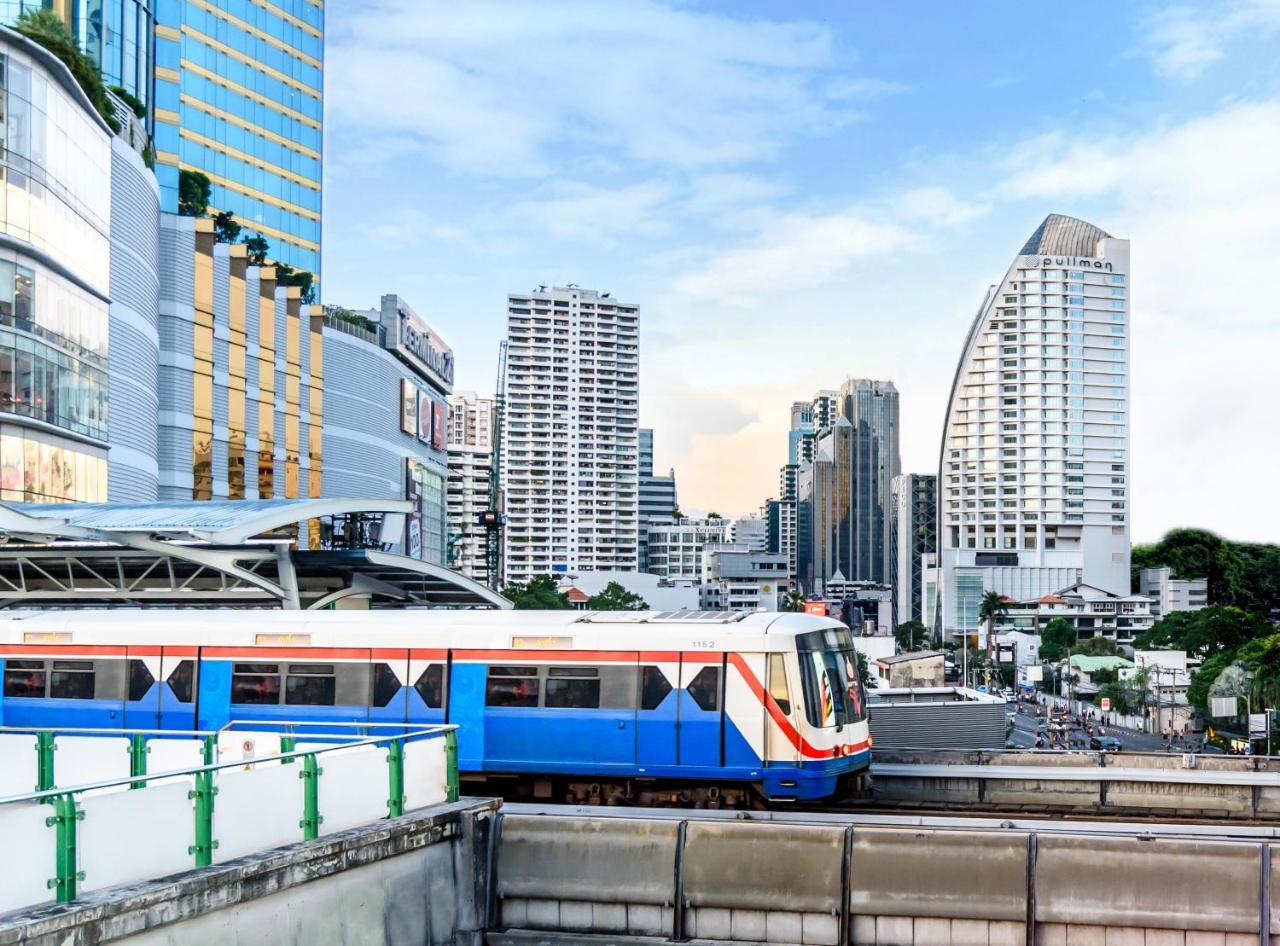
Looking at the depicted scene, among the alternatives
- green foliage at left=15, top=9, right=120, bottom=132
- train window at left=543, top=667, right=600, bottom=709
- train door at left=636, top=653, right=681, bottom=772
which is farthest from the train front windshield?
green foliage at left=15, top=9, right=120, bottom=132

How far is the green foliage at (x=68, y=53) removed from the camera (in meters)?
49.7

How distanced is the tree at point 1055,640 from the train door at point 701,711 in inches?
5082

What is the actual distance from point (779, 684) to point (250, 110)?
83422 mm

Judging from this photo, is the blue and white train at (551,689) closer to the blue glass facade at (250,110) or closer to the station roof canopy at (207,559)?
the station roof canopy at (207,559)

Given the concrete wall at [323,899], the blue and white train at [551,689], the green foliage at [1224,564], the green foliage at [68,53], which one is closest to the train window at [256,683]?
the blue and white train at [551,689]

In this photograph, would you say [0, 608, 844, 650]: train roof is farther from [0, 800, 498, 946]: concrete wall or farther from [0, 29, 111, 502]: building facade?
[0, 29, 111, 502]: building facade

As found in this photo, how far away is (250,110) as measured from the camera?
9331cm

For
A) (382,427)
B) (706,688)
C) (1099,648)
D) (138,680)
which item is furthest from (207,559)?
(1099,648)

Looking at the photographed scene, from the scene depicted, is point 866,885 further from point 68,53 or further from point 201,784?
point 68,53

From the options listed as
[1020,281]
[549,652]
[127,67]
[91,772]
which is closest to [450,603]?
[549,652]

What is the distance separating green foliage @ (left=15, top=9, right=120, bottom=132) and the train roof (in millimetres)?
31837

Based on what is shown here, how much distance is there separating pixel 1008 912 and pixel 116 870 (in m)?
7.94

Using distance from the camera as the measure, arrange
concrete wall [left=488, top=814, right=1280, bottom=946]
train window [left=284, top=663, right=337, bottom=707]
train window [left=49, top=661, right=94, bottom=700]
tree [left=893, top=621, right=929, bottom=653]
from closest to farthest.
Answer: concrete wall [left=488, top=814, right=1280, bottom=946]
train window [left=284, top=663, right=337, bottom=707]
train window [left=49, top=661, right=94, bottom=700]
tree [left=893, top=621, right=929, bottom=653]

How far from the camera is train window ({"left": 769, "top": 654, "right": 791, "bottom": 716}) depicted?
19.5m
